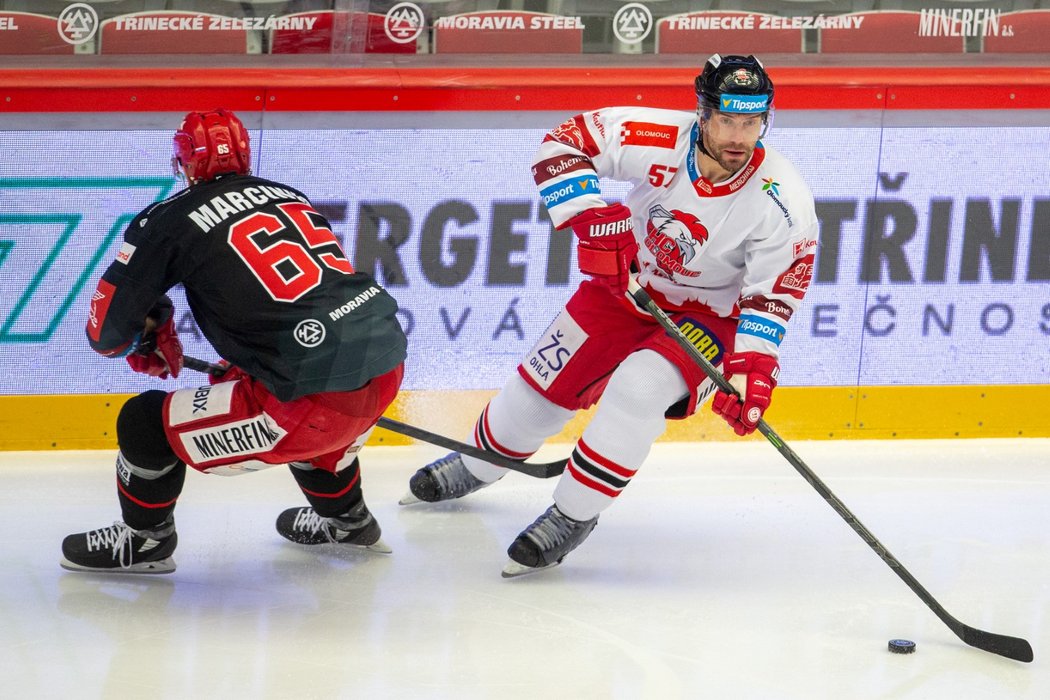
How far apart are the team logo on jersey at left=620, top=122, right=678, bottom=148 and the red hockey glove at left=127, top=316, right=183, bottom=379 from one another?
114 cm

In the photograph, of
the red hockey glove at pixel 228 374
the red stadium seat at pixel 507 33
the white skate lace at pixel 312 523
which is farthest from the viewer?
the red stadium seat at pixel 507 33

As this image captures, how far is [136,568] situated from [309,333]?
0.77 meters

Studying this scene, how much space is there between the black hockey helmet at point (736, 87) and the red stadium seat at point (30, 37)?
2039mm

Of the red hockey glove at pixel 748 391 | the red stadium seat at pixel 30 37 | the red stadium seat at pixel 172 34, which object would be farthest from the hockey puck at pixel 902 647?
the red stadium seat at pixel 30 37

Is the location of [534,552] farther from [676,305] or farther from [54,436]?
[54,436]

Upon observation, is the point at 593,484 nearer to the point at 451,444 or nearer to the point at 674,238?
the point at 451,444

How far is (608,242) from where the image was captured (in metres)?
2.98

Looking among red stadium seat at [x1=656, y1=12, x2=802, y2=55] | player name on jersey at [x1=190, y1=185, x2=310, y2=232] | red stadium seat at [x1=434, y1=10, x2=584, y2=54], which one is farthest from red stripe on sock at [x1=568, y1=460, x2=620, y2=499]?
red stadium seat at [x1=656, y1=12, x2=802, y2=55]

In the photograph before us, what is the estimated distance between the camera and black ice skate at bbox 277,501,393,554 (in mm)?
3174

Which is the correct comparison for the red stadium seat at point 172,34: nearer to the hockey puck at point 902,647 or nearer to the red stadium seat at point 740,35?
the red stadium seat at point 740,35

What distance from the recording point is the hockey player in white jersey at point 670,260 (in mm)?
3002

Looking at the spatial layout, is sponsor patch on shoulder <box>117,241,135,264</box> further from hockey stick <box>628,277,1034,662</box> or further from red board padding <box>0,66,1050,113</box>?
red board padding <box>0,66,1050,113</box>

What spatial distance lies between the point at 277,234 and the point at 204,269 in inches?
6.5

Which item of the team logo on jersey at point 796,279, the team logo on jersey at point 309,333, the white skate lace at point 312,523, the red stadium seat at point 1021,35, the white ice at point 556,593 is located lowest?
the white ice at point 556,593
